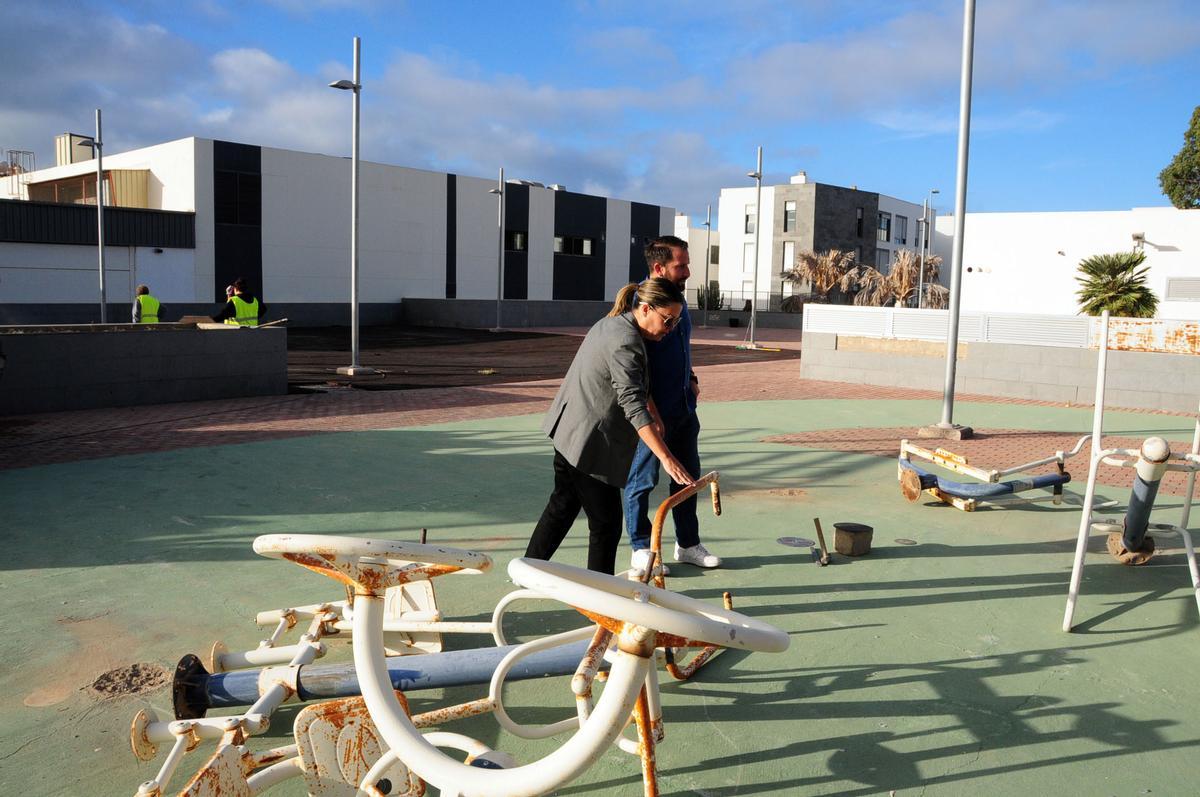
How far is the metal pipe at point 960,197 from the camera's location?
Answer: 10344 millimetres

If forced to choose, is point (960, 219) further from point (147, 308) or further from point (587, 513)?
point (147, 308)

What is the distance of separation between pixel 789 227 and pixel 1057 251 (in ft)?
85.3

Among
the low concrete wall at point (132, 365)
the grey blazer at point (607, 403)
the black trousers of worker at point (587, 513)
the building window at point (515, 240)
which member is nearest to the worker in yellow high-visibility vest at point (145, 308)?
the low concrete wall at point (132, 365)

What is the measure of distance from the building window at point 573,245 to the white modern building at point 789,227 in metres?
10.3

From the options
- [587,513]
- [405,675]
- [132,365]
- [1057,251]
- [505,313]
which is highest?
[1057,251]

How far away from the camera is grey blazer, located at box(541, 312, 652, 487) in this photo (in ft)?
→ 13.1

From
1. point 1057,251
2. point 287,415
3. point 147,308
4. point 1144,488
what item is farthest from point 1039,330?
point 1057,251

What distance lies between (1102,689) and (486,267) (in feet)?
135

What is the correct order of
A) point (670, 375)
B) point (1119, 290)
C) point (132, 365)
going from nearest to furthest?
point (670, 375), point (132, 365), point (1119, 290)

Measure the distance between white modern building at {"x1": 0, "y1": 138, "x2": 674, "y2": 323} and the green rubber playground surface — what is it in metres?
25.4

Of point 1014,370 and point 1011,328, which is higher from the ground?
point 1011,328

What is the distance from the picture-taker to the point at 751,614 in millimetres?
4582

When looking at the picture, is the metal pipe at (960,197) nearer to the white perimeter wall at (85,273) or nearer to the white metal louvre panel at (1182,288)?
the white metal louvre panel at (1182,288)

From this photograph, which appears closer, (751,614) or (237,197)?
(751,614)
